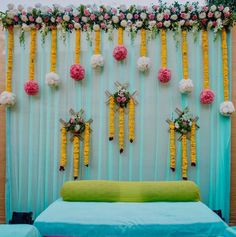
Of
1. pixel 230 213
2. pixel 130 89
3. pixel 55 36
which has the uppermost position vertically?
pixel 55 36

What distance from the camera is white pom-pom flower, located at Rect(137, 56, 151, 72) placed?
161 inches

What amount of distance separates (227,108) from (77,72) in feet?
6.30

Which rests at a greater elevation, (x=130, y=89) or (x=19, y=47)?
(x=19, y=47)

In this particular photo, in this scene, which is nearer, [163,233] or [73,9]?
[163,233]

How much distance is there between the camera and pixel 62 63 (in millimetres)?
4258

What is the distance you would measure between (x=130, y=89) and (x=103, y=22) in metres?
0.92

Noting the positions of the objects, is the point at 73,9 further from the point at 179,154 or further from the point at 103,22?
the point at 179,154

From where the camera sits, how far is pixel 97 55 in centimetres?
413

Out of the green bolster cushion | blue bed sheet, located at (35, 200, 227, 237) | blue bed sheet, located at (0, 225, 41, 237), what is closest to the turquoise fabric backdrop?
the green bolster cushion

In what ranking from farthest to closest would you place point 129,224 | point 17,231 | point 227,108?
point 227,108, point 129,224, point 17,231

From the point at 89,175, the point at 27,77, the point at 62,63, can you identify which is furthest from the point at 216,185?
the point at 27,77

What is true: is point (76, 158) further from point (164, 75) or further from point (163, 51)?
point (163, 51)

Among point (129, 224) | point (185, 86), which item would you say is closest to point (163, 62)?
point (185, 86)

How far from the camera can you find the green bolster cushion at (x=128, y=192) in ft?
11.3
